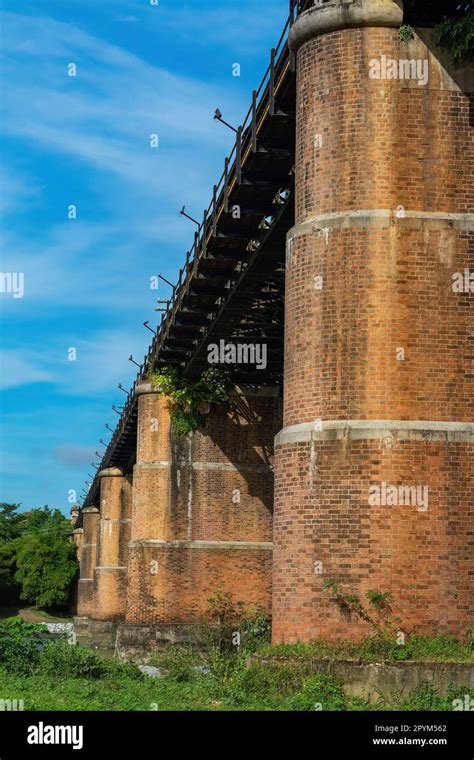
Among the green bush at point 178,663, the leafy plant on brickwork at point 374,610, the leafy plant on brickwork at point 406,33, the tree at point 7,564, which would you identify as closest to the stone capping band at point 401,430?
the leafy plant on brickwork at point 374,610

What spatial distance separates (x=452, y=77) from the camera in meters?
18.9

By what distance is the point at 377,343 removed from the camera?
59.2ft

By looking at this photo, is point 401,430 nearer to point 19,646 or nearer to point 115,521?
point 19,646

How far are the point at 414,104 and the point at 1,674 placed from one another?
12.3 m

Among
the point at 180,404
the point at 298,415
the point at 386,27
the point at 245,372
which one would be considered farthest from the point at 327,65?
the point at 180,404

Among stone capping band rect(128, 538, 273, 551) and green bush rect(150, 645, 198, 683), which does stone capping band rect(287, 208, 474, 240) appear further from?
stone capping band rect(128, 538, 273, 551)

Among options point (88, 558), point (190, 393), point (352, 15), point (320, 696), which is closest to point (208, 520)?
point (190, 393)

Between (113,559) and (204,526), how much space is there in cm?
2206

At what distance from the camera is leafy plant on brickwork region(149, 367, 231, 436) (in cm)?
3928

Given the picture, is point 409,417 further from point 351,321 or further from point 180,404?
point 180,404

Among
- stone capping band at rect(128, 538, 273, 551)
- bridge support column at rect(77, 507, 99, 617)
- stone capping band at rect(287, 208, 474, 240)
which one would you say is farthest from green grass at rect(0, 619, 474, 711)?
bridge support column at rect(77, 507, 99, 617)

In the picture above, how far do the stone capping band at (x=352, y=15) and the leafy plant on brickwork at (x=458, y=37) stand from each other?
685 millimetres

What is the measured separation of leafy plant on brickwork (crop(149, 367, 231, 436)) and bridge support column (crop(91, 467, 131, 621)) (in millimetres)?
20292

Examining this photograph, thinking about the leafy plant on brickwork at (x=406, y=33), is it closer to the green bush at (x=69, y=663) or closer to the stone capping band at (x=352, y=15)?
the stone capping band at (x=352, y=15)
